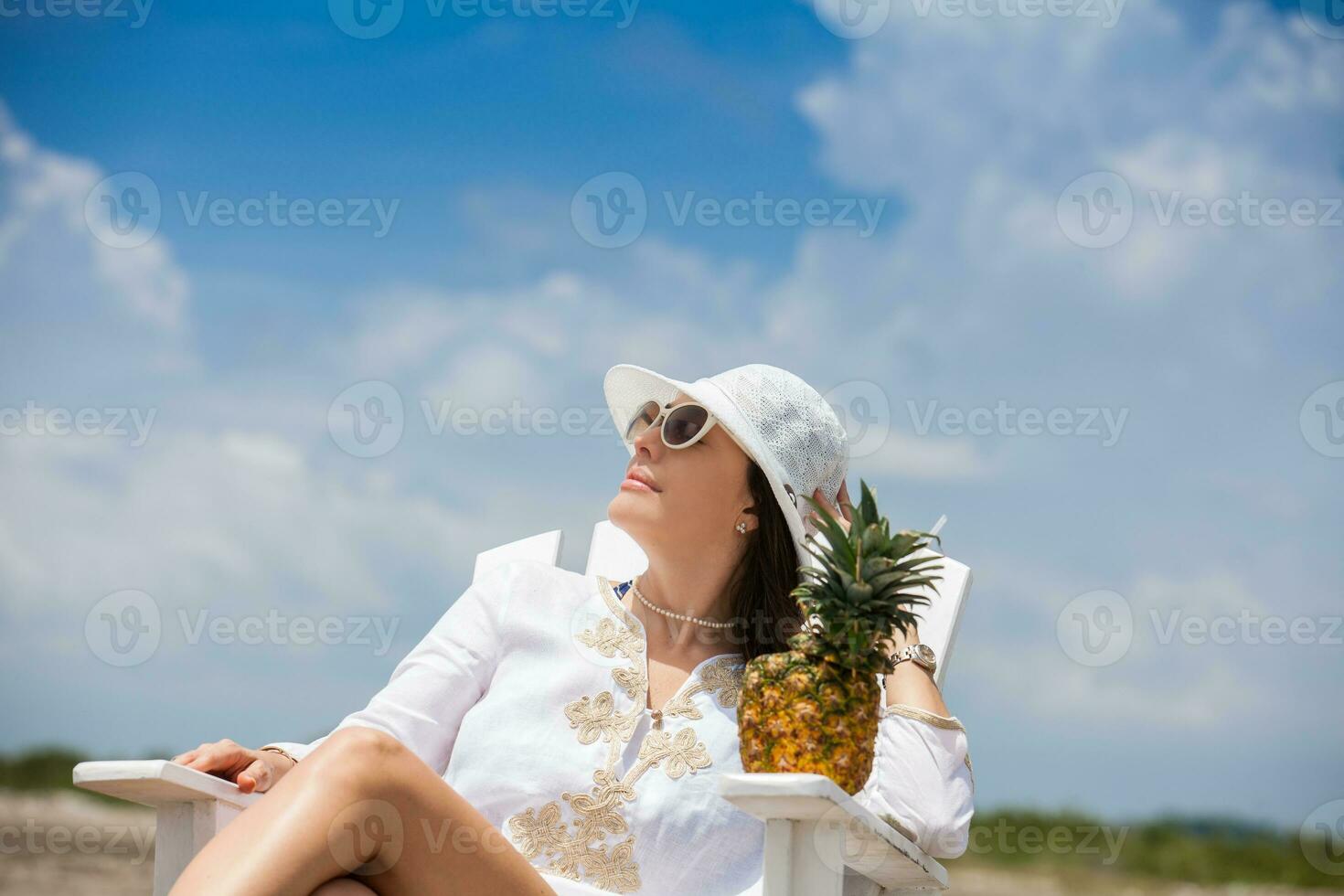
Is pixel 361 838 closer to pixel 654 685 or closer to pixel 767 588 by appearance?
pixel 654 685

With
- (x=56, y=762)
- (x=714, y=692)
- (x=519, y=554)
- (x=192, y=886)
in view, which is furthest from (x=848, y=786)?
(x=56, y=762)

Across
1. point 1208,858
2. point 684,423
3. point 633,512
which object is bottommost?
point 1208,858

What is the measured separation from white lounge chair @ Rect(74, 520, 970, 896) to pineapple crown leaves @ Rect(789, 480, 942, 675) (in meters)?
0.30

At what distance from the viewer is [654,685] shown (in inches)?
107

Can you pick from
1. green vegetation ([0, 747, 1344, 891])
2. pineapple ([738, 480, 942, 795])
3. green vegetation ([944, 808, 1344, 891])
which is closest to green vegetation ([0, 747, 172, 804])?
green vegetation ([0, 747, 1344, 891])

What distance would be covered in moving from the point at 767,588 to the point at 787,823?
0.95m

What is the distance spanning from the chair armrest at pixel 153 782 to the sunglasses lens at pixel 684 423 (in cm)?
113

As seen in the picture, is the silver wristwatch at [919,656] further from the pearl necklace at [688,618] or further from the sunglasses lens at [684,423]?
the sunglasses lens at [684,423]

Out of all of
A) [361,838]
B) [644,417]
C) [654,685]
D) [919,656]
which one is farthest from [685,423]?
[361,838]

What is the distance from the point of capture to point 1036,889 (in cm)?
1077

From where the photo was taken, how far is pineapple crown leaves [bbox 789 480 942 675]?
7.08 ft

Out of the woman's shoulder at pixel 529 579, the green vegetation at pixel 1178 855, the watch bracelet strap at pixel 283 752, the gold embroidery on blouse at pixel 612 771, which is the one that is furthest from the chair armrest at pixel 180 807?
the green vegetation at pixel 1178 855

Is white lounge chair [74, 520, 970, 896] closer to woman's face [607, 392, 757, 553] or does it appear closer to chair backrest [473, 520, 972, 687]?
woman's face [607, 392, 757, 553]

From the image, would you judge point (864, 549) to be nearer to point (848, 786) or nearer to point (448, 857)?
point (848, 786)
